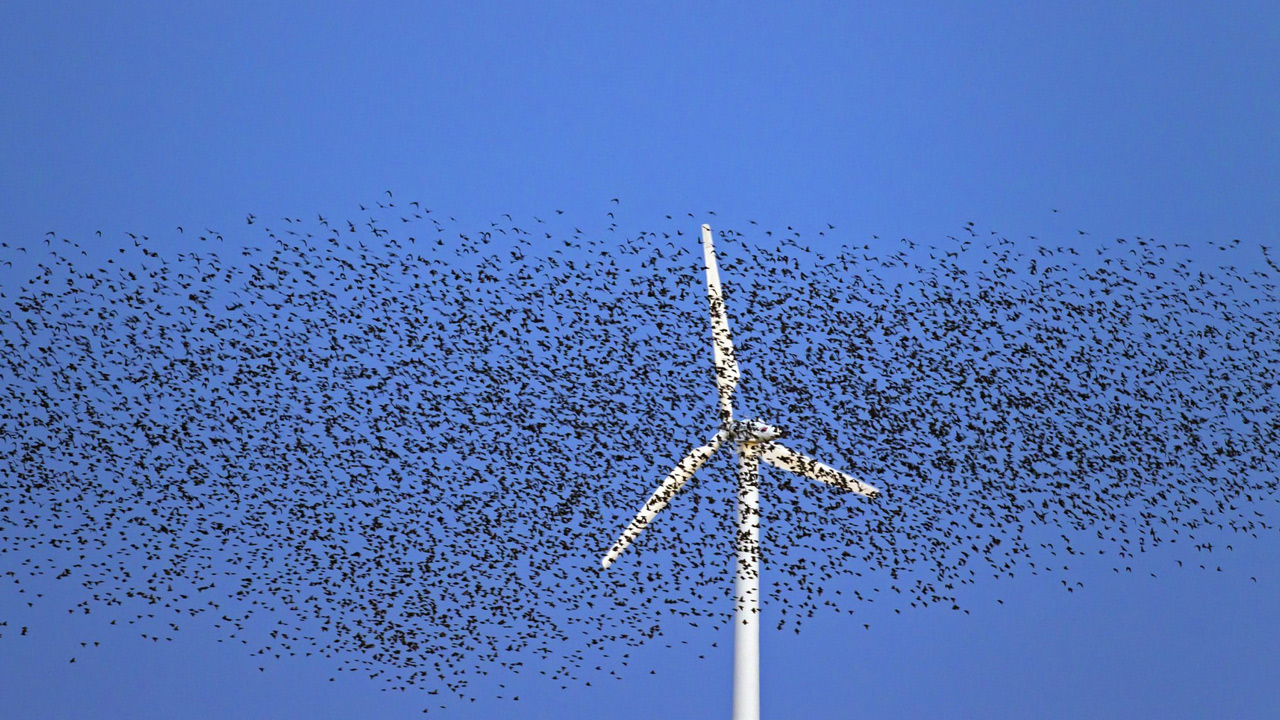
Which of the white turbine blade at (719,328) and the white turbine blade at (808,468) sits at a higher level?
the white turbine blade at (719,328)

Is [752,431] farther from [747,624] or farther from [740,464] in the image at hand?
[747,624]

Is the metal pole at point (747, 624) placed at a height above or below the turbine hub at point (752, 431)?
below

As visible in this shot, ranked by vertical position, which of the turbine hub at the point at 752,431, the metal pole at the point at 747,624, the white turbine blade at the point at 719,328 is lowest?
the metal pole at the point at 747,624

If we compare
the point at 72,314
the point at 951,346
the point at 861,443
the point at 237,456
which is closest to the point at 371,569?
the point at 237,456

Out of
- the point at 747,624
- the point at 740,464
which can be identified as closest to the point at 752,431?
the point at 740,464

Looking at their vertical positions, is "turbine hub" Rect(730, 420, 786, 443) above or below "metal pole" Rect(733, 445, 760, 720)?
above

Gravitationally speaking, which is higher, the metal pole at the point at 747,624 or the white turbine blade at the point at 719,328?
the white turbine blade at the point at 719,328

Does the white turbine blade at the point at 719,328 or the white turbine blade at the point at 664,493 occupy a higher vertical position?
the white turbine blade at the point at 719,328
